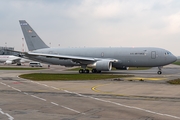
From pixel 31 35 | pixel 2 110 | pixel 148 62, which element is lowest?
pixel 2 110

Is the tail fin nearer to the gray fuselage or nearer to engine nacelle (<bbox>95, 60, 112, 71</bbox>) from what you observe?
the gray fuselage

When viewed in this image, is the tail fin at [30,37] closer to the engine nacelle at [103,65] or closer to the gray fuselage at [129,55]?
the gray fuselage at [129,55]

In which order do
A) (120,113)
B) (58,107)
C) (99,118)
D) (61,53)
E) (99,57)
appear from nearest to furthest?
(99,118) < (120,113) < (58,107) < (99,57) < (61,53)

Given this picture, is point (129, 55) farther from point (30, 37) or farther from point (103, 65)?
point (30, 37)

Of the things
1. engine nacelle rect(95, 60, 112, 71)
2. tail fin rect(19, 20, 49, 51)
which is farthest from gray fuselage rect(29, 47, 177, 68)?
tail fin rect(19, 20, 49, 51)

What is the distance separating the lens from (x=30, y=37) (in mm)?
49562

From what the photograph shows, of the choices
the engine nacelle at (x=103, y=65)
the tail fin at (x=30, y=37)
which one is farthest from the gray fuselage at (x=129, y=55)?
the tail fin at (x=30, y=37)

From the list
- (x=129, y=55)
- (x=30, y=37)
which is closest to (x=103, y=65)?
(x=129, y=55)

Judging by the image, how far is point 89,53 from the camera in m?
45.0

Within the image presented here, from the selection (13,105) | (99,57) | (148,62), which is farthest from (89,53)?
(13,105)

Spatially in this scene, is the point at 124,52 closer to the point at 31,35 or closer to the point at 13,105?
the point at 31,35

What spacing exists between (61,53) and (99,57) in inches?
282

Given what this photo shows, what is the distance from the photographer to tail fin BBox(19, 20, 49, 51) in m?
49.6

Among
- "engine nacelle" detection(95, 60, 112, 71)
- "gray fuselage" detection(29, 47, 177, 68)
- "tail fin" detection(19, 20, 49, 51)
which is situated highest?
"tail fin" detection(19, 20, 49, 51)
